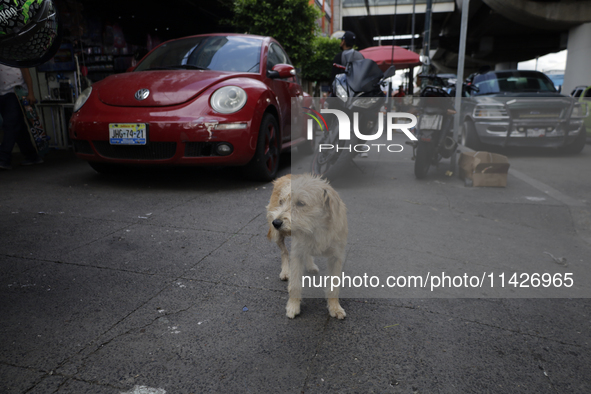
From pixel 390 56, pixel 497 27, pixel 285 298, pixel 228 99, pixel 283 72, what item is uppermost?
pixel 497 27

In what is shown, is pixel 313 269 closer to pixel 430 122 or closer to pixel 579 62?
pixel 430 122

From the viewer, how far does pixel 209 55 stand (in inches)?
209

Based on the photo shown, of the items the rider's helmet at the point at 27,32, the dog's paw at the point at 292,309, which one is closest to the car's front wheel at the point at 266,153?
the rider's helmet at the point at 27,32

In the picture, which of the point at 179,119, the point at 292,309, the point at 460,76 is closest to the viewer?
the point at 292,309

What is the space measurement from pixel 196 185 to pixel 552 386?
4.11 meters

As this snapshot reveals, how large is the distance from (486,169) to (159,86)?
11.1 ft

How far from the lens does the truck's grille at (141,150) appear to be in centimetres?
440

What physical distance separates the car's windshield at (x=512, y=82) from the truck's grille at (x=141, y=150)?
14.9 feet

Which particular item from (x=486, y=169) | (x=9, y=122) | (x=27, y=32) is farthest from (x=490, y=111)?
(x=9, y=122)

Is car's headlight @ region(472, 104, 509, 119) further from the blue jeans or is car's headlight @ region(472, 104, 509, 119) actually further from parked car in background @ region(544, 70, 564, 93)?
the blue jeans

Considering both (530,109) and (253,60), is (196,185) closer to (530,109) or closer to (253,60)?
(253,60)

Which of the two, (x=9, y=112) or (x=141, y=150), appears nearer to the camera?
(x=141, y=150)

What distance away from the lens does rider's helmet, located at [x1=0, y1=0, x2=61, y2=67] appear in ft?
7.72

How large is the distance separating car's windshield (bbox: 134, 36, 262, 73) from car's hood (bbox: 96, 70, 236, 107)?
382 mm
